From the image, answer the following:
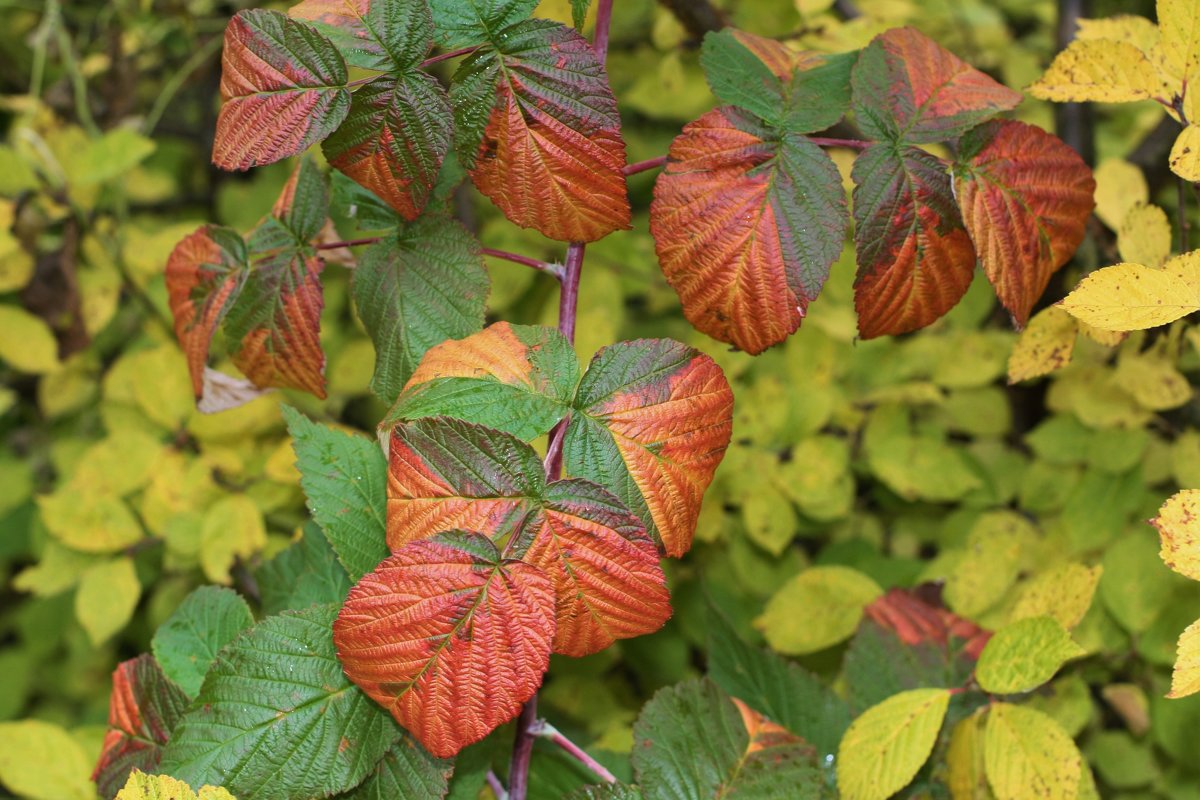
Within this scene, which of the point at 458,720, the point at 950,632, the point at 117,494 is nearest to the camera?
the point at 458,720

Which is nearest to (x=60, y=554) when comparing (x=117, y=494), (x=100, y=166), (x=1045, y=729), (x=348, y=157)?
(x=117, y=494)

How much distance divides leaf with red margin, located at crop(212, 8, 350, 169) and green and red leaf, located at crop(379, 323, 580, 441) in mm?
173

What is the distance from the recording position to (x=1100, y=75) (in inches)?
33.3

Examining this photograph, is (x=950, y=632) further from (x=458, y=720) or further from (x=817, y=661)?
(x=458, y=720)

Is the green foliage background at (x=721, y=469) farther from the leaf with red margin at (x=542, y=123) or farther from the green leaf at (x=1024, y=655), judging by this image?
the leaf with red margin at (x=542, y=123)

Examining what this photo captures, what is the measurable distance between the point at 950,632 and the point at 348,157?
70 centimetres

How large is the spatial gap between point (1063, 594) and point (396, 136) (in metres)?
0.68

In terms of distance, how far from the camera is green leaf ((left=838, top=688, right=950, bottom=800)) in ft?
2.67

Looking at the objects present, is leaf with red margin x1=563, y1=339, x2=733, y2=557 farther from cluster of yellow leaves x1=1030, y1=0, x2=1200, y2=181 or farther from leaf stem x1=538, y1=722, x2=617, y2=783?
cluster of yellow leaves x1=1030, y1=0, x2=1200, y2=181

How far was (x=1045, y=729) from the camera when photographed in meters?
0.84

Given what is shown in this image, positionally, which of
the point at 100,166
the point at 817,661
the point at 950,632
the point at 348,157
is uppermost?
the point at 348,157

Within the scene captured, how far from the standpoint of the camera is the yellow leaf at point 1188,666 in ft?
2.02

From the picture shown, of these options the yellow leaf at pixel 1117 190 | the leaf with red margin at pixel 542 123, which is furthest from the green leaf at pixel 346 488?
the yellow leaf at pixel 1117 190

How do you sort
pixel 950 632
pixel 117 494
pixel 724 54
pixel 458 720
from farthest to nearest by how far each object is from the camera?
pixel 117 494 < pixel 950 632 < pixel 724 54 < pixel 458 720
